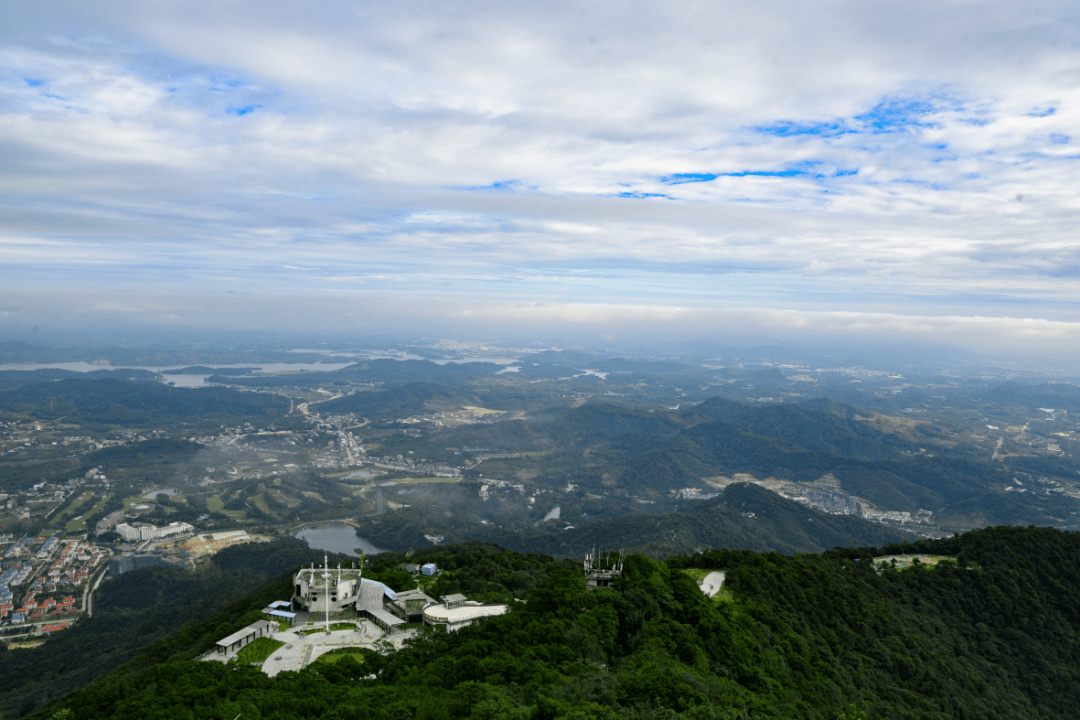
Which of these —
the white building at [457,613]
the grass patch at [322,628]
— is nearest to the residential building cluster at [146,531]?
the grass patch at [322,628]

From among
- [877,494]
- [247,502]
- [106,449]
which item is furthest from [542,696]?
[106,449]

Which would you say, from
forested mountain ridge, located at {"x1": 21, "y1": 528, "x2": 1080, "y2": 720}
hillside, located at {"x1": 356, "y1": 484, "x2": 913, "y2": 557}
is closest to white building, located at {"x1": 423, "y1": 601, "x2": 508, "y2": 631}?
forested mountain ridge, located at {"x1": 21, "y1": 528, "x2": 1080, "y2": 720}

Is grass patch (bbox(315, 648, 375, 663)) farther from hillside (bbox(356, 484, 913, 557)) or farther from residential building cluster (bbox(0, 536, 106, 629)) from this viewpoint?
residential building cluster (bbox(0, 536, 106, 629))

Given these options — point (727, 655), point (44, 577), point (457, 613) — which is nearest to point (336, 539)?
point (44, 577)

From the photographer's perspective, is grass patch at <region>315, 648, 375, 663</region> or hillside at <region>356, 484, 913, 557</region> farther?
hillside at <region>356, 484, 913, 557</region>

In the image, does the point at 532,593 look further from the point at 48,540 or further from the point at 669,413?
the point at 669,413

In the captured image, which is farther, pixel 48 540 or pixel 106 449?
pixel 106 449
